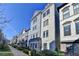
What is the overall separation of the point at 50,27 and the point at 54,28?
5cm

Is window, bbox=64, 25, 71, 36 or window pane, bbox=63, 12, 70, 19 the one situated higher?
window pane, bbox=63, 12, 70, 19

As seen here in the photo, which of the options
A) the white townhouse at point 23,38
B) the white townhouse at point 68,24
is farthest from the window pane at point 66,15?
the white townhouse at point 23,38

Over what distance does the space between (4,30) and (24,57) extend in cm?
39

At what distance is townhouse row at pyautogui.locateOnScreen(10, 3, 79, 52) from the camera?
2.29 m

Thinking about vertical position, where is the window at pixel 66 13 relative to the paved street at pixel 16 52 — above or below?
above

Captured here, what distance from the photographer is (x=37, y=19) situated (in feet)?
7.91

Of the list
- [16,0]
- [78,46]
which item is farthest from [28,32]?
[78,46]

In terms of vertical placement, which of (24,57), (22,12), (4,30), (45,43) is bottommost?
(24,57)

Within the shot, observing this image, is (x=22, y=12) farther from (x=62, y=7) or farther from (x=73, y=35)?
(x=73, y=35)

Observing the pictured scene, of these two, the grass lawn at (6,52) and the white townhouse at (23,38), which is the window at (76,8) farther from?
the grass lawn at (6,52)

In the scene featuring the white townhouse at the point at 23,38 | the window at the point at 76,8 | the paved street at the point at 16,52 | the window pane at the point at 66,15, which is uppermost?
the window at the point at 76,8

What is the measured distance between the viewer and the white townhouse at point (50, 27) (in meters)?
2.31

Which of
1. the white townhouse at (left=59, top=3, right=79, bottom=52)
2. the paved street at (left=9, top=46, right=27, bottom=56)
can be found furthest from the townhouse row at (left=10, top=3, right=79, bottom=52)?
the paved street at (left=9, top=46, right=27, bottom=56)

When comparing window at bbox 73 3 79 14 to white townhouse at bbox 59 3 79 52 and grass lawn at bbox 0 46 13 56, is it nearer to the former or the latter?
white townhouse at bbox 59 3 79 52
